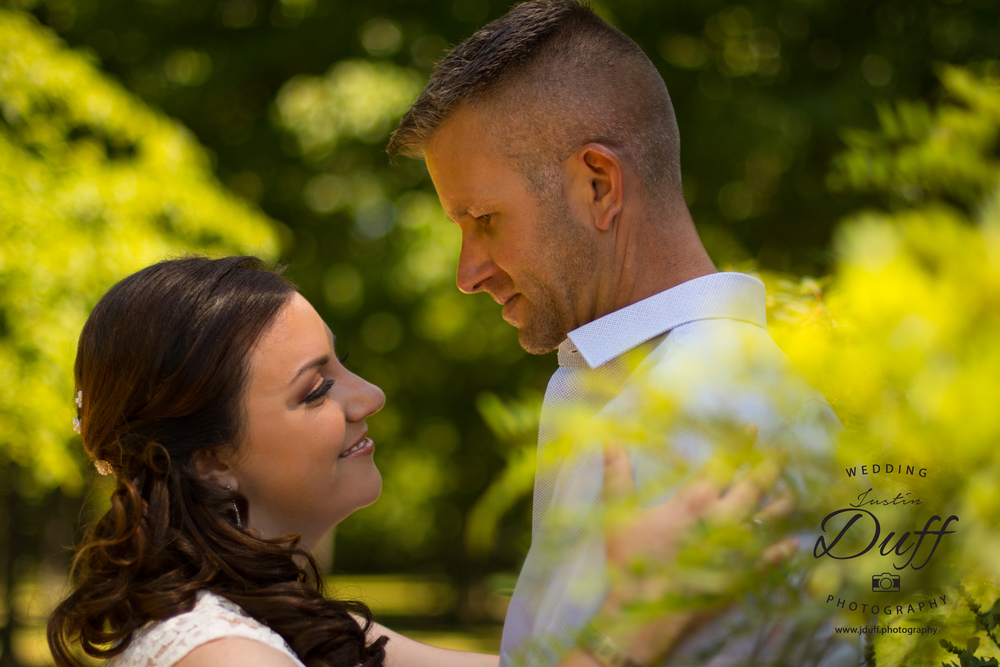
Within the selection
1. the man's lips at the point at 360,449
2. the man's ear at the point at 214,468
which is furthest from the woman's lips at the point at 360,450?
the man's ear at the point at 214,468

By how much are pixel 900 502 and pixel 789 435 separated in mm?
102

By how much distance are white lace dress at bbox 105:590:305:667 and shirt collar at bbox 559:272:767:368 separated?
984mm

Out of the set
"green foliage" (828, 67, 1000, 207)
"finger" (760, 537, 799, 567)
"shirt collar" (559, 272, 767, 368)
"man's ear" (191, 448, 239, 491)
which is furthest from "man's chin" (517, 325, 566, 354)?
"finger" (760, 537, 799, 567)

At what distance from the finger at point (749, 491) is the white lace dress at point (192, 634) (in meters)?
1.48

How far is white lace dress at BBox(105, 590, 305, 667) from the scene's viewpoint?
1.88 meters

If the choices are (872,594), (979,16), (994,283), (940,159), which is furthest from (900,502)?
(979,16)

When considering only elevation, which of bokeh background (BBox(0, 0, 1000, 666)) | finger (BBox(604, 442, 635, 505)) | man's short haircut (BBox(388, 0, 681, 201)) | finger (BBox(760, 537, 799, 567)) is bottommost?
bokeh background (BBox(0, 0, 1000, 666))

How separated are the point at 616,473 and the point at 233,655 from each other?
1.30m

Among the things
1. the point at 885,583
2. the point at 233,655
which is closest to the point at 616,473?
the point at 885,583

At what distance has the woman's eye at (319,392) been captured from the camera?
2.27 metres

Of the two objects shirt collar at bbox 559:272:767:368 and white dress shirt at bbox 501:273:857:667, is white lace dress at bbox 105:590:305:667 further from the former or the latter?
white dress shirt at bbox 501:273:857:667

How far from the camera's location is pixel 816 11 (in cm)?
797

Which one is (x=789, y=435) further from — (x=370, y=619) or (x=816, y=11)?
(x=816, y=11)

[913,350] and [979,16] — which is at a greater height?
[913,350]
